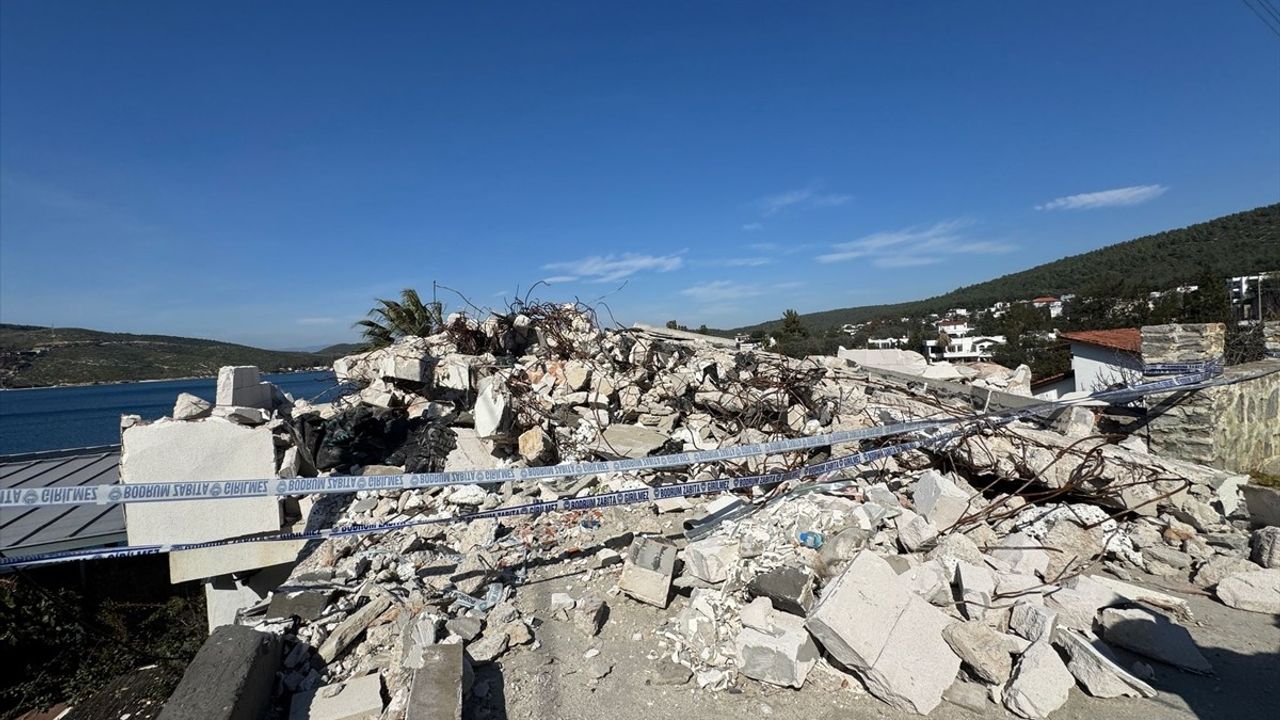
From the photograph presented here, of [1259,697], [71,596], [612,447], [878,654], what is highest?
[612,447]

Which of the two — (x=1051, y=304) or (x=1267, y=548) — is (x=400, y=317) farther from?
(x=1051, y=304)

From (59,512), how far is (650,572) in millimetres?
6815

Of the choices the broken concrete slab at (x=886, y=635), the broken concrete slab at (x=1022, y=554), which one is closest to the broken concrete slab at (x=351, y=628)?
the broken concrete slab at (x=886, y=635)

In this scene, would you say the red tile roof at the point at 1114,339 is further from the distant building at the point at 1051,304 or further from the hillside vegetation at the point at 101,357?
the hillside vegetation at the point at 101,357

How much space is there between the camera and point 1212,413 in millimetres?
5305

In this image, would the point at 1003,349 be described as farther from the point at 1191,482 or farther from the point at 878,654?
the point at 878,654

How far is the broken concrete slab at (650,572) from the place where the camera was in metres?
3.56

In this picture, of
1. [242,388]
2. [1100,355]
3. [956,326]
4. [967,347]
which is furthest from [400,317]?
[956,326]

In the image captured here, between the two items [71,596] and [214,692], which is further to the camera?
[71,596]

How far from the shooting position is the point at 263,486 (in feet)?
11.9

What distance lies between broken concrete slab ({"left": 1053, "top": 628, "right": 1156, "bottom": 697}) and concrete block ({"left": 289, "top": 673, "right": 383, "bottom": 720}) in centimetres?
363

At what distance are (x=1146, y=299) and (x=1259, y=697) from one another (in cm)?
3948

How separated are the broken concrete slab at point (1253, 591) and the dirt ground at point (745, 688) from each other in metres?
0.06

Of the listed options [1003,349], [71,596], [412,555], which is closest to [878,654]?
[412,555]
